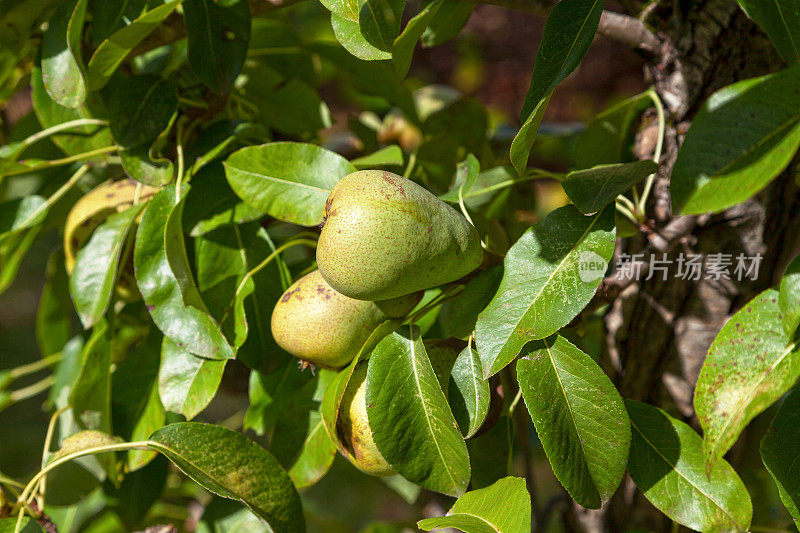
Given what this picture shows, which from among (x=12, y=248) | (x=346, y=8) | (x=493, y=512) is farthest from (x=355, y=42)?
(x=12, y=248)

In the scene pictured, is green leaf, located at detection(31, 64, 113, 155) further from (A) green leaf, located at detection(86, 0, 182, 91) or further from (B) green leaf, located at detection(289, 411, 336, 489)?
(B) green leaf, located at detection(289, 411, 336, 489)

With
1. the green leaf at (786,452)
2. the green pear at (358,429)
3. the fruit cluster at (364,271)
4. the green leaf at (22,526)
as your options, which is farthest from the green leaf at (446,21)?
the green leaf at (22,526)

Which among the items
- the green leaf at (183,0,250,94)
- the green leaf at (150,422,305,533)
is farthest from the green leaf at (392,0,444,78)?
the green leaf at (150,422,305,533)

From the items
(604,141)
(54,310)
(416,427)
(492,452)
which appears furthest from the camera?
(54,310)

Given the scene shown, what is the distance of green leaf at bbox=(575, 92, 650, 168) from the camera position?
681 mm

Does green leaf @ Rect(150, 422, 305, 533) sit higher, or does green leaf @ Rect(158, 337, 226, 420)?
green leaf @ Rect(158, 337, 226, 420)

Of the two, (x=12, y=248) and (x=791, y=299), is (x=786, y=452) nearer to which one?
(x=791, y=299)

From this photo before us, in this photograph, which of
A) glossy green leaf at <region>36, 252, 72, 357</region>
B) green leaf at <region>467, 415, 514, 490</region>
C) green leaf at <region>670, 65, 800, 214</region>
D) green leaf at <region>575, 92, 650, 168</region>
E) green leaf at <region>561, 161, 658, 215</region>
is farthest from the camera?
glossy green leaf at <region>36, 252, 72, 357</region>

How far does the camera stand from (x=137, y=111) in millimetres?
616

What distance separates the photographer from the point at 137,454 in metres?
0.66

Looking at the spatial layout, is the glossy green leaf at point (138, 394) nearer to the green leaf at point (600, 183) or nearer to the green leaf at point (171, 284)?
the green leaf at point (171, 284)

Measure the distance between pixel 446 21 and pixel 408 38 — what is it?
0.25m

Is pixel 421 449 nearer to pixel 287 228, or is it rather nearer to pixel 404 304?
pixel 404 304

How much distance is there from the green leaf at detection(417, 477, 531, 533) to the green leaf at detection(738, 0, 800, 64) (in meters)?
0.34
